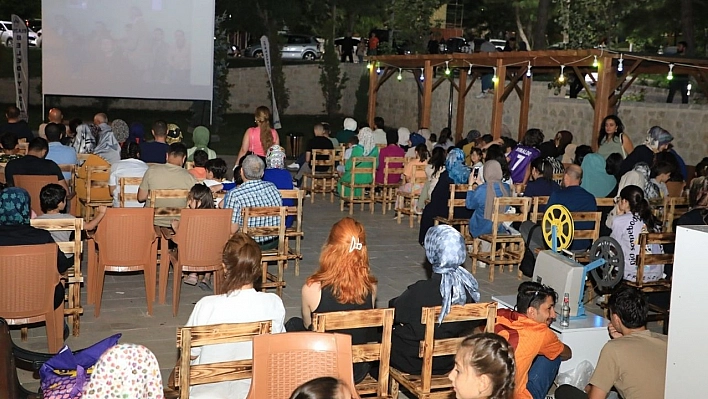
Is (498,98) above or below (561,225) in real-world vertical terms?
above

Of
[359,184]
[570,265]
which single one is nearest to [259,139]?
[359,184]

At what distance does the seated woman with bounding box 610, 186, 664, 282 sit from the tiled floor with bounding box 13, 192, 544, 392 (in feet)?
4.48

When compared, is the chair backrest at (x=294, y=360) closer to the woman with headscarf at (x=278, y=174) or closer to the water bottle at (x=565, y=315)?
the water bottle at (x=565, y=315)

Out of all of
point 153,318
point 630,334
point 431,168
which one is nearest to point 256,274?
point 630,334

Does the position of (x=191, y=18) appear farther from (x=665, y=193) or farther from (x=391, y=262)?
(x=665, y=193)

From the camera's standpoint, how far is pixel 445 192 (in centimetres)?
895

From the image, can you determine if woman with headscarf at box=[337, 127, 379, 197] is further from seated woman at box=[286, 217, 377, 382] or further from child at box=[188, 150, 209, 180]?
seated woman at box=[286, 217, 377, 382]

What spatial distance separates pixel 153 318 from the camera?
6.34m

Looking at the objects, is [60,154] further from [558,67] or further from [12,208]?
[558,67]

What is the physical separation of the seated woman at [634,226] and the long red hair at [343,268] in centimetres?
307

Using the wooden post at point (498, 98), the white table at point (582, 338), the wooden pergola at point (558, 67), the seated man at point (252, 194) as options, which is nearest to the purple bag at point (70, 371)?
the white table at point (582, 338)

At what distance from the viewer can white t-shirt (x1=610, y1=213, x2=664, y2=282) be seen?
656 centimetres

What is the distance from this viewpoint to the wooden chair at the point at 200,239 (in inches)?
244

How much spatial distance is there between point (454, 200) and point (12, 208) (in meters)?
4.69
